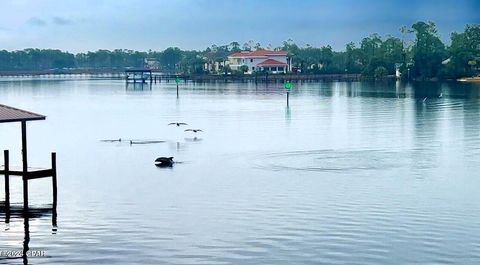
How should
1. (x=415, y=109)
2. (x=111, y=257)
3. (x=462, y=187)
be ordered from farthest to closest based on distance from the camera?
(x=415, y=109) → (x=462, y=187) → (x=111, y=257)

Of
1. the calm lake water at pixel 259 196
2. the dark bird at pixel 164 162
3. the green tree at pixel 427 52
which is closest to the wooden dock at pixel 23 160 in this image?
the calm lake water at pixel 259 196

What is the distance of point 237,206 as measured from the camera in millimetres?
30000

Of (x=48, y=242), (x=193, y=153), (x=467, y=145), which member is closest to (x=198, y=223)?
→ (x=48, y=242)

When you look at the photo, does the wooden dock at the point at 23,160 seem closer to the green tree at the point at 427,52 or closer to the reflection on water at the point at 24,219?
the reflection on water at the point at 24,219

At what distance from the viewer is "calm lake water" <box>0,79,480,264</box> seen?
77.9 feet

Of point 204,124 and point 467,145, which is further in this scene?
point 204,124

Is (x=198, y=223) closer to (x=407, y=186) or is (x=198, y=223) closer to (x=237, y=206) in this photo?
(x=237, y=206)

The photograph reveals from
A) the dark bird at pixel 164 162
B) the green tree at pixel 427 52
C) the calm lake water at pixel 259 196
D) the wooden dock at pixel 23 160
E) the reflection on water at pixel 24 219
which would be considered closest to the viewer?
the reflection on water at pixel 24 219

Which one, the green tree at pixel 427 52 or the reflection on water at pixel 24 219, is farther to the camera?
the green tree at pixel 427 52

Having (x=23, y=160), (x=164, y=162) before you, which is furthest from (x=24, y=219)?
(x=164, y=162)

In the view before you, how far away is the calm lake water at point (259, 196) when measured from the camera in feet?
77.9

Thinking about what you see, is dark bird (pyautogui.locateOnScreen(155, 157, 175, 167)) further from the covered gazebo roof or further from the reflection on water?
the covered gazebo roof

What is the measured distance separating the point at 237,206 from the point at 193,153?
641 inches

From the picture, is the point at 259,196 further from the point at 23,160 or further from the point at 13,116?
the point at 13,116
